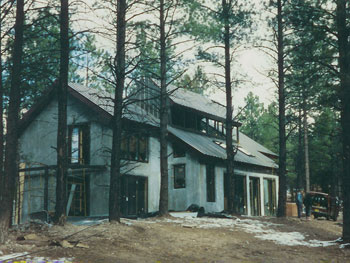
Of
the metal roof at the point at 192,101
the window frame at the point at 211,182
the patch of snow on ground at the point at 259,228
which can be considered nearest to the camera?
the patch of snow on ground at the point at 259,228

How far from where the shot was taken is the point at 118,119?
1435 centimetres

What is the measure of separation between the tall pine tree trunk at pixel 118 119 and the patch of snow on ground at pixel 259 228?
128 inches

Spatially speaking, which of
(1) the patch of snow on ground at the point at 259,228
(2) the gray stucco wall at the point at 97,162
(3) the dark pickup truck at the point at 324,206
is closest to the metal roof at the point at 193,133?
(2) the gray stucco wall at the point at 97,162

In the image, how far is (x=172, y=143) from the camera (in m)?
25.0

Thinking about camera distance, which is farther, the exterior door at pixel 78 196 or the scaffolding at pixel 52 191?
the exterior door at pixel 78 196

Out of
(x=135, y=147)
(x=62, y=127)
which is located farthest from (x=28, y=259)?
(x=135, y=147)

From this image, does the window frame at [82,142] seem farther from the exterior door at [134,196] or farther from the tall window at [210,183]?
the tall window at [210,183]

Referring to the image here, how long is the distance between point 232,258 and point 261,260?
780mm

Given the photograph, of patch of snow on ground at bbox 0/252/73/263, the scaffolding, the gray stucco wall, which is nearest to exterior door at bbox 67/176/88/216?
the scaffolding

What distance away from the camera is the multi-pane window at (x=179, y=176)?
963 inches

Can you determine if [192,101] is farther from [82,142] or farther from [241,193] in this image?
[82,142]

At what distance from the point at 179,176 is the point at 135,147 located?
3.21 m

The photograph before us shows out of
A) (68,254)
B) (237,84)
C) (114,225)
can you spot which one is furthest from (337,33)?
(68,254)

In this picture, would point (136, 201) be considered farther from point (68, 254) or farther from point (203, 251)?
point (68, 254)
